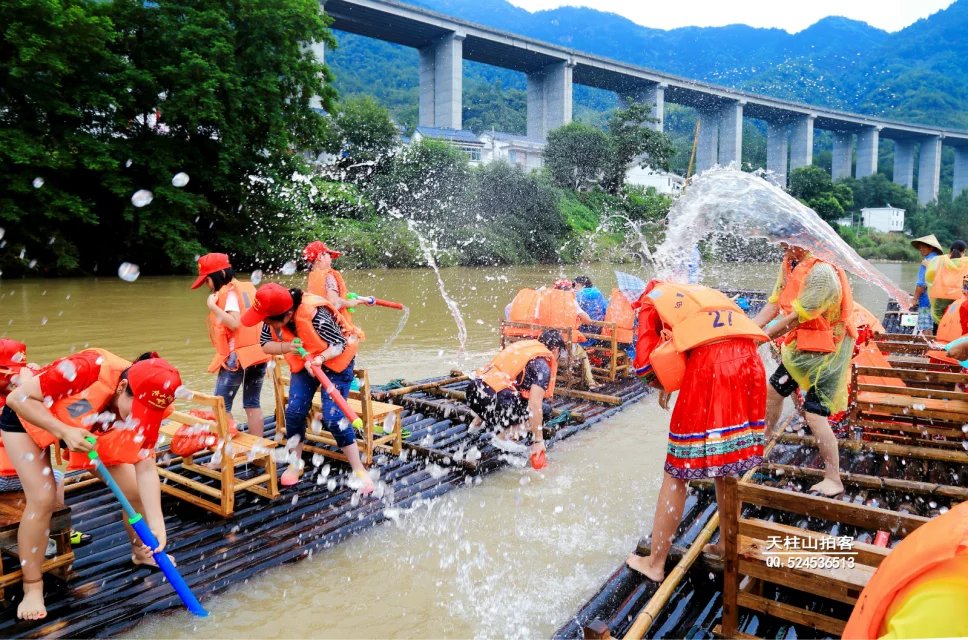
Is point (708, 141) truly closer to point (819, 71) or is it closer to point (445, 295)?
point (819, 71)

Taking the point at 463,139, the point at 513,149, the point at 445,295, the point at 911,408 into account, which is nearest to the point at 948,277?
the point at 911,408

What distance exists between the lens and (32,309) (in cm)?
1555

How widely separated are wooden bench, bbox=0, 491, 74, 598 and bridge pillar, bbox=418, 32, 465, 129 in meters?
49.4

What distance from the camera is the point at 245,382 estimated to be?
5.76 metres

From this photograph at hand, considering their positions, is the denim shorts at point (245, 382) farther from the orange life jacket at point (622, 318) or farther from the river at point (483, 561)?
the orange life jacket at point (622, 318)

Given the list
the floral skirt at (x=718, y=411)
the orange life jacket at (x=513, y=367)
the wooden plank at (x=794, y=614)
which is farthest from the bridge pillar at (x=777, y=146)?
the wooden plank at (x=794, y=614)

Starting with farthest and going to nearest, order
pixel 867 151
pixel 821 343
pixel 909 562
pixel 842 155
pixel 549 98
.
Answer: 1. pixel 842 155
2. pixel 867 151
3. pixel 549 98
4. pixel 821 343
5. pixel 909 562

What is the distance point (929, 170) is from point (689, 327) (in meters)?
101

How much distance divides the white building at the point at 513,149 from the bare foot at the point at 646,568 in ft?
152

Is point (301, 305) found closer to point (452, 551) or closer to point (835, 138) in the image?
point (452, 551)

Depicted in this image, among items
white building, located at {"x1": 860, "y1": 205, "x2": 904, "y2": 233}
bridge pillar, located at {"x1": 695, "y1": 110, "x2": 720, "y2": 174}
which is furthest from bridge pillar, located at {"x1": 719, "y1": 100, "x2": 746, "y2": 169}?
white building, located at {"x1": 860, "y1": 205, "x2": 904, "y2": 233}

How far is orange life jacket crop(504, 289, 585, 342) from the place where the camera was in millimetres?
7520

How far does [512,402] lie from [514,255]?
96.3ft

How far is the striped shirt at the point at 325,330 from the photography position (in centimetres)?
497
